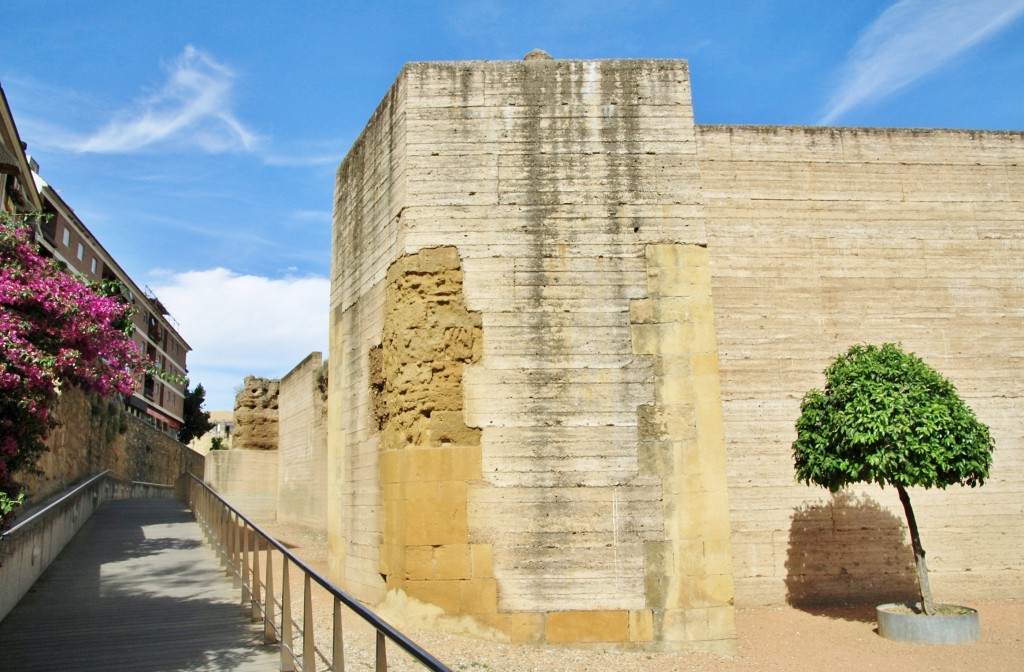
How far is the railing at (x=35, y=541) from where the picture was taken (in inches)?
283

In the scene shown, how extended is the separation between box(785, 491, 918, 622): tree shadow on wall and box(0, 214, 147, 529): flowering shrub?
27.9 ft

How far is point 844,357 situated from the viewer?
9.94 meters

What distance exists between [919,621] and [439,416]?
18.5ft

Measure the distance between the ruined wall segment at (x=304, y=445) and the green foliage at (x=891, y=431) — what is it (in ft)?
36.4

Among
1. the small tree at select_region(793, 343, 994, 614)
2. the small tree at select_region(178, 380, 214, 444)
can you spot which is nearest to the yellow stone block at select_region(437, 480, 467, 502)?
the small tree at select_region(793, 343, 994, 614)

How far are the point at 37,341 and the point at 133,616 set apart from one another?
10.4 ft

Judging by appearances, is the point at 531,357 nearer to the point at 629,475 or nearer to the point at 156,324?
the point at 629,475

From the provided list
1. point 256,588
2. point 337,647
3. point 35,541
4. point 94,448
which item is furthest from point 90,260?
point 337,647

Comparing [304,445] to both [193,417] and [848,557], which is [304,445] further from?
[193,417]

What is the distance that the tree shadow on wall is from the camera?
10.4 metres

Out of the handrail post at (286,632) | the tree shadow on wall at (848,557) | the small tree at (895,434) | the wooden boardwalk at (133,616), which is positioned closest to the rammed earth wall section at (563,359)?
the wooden boardwalk at (133,616)

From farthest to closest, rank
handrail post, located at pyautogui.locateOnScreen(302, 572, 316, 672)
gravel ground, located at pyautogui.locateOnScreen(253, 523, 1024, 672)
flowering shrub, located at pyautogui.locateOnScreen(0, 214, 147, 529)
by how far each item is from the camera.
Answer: gravel ground, located at pyautogui.locateOnScreen(253, 523, 1024, 672)
flowering shrub, located at pyautogui.locateOnScreen(0, 214, 147, 529)
handrail post, located at pyautogui.locateOnScreen(302, 572, 316, 672)

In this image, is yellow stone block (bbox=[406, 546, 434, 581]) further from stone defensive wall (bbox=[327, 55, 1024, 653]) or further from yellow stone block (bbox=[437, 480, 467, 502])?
yellow stone block (bbox=[437, 480, 467, 502])

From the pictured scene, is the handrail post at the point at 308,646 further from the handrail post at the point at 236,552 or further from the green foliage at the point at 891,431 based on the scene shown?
the green foliage at the point at 891,431
